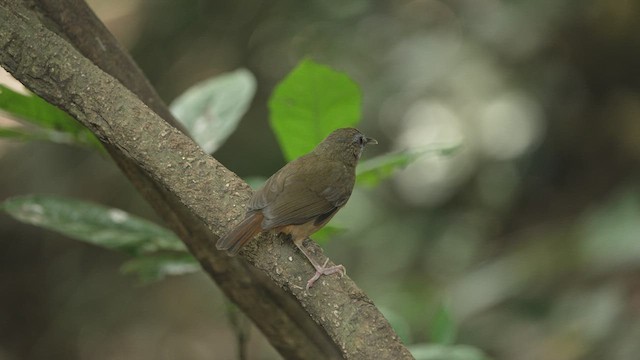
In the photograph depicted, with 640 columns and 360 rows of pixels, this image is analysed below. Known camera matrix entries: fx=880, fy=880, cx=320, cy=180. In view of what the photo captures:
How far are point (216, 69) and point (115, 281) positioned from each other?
1773 millimetres

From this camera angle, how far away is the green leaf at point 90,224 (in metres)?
2.20

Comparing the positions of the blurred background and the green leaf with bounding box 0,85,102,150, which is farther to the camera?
the blurred background

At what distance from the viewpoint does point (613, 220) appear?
173 inches

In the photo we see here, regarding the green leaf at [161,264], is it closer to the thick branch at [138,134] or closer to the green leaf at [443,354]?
the thick branch at [138,134]

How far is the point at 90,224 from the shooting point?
7.44 ft

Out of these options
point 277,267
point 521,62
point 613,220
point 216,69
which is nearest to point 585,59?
point 521,62

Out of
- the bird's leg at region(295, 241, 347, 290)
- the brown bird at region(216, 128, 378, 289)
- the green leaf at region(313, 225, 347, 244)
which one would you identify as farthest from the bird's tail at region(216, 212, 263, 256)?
the green leaf at region(313, 225, 347, 244)

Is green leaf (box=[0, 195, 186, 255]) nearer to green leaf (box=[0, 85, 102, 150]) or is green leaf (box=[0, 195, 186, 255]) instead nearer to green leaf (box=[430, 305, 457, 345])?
green leaf (box=[0, 85, 102, 150])

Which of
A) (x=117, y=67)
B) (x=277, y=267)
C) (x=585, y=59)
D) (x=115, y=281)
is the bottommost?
(x=277, y=267)

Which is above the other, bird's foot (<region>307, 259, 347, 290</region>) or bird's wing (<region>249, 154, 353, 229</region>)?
bird's wing (<region>249, 154, 353, 229</region>)

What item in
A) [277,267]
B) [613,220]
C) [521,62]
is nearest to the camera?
[277,267]

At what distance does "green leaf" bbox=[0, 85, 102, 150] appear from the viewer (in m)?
2.07

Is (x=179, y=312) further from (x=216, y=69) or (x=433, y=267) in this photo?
(x=433, y=267)

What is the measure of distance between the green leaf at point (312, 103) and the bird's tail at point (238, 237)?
0.37m
